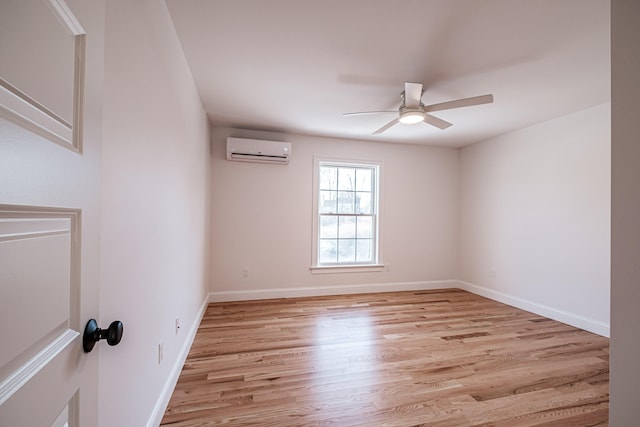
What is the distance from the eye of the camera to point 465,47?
6.24 feet

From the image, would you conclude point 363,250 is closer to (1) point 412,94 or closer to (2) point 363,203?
(2) point 363,203

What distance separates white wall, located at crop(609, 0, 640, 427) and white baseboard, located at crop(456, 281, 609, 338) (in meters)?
2.71

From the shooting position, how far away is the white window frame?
4031 mm

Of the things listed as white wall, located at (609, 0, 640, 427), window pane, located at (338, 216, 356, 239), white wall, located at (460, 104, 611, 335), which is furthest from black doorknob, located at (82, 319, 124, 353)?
white wall, located at (460, 104, 611, 335)

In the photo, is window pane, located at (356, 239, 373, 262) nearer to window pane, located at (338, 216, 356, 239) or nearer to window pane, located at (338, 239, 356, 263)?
window pane, located at (338, 239, 356, 263)

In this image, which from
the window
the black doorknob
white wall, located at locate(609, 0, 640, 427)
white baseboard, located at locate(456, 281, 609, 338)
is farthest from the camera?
the window

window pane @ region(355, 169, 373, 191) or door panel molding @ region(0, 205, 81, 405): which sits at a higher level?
window pane @ region(355, 169, 373, 191)

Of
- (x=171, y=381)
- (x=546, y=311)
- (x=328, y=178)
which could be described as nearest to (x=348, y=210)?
(x=328, y=178)

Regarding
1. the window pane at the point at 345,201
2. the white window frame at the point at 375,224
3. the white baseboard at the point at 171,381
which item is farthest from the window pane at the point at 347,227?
the white baseboard at the point at 171,381

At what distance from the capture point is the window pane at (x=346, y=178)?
168 inches

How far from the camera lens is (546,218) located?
332 centimetres

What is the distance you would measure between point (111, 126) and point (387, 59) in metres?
1.93

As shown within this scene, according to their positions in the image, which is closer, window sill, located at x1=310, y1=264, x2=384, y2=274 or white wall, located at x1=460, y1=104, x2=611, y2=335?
white wall, located at x1=460, y1=104, x2=611, y2=335

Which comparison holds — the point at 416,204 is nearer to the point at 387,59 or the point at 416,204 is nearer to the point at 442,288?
the point at 442,288
